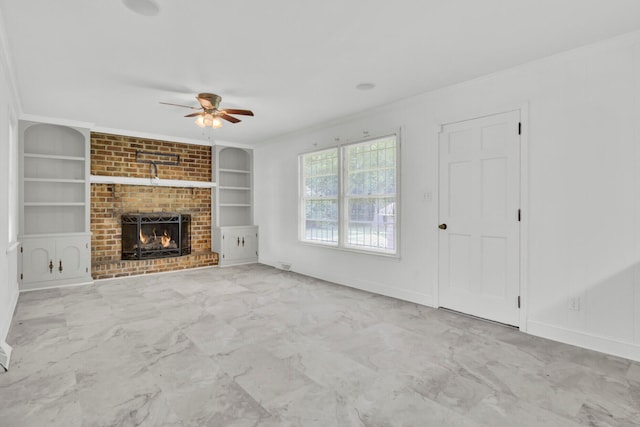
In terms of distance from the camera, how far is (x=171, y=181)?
6.30m

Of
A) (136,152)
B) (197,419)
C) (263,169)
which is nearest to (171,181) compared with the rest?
(136,152)

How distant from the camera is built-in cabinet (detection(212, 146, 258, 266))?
267 inches

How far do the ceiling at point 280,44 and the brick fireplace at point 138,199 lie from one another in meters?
1.61

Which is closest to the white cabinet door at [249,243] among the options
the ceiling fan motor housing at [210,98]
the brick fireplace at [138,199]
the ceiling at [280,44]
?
the brick fireplace at [138,199]

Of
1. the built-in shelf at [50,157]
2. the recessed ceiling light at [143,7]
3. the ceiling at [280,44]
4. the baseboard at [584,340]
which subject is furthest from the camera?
the built-in shelf at [50,157]

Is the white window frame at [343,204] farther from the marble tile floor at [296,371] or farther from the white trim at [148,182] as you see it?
the white trim at [148,182]

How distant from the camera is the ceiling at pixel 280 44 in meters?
2.34

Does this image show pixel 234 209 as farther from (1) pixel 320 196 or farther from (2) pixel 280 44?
(2) pixel 280 44

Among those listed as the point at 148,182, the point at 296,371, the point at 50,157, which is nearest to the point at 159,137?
the point at 148,182

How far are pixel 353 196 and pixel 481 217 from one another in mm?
1877

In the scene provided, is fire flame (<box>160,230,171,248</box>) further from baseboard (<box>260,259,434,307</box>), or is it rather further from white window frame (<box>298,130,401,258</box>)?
baseboard (<box>260,259,434,307</box>)

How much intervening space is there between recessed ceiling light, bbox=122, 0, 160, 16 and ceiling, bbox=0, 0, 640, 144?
0.14 feet

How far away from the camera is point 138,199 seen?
6.09m

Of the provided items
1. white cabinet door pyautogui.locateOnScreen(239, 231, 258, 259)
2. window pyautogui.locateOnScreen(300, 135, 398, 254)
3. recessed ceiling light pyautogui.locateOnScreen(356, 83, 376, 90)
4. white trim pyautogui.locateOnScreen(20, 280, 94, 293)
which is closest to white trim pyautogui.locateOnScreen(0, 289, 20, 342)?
white trim pyautogui.locateOnScreen(20, 280, 94, 293)
